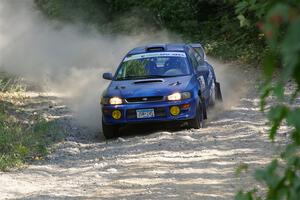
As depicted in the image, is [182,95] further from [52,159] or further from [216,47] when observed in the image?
[216,47]

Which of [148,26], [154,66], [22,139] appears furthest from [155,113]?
[148,26]

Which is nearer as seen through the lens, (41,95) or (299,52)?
(299,52)

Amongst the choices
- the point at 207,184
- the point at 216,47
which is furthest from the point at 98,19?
the point at 207,184

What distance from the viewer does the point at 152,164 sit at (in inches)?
335

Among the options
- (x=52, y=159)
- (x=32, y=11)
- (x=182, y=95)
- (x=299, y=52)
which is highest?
(x=32, y=11)

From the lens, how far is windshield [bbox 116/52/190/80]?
1213 cm

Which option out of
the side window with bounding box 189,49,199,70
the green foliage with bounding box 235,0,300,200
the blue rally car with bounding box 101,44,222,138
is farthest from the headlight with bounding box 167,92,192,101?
the green foliage with bounding box 235,0,300,200

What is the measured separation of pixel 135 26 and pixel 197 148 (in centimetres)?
1712

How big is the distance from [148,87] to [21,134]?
245 cm

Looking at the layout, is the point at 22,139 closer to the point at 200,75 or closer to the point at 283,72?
the point at 200,75

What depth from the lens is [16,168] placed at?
928cm

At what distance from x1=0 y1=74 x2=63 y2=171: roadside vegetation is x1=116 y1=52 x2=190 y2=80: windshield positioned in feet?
5.88

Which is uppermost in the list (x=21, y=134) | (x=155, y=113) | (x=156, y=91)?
(x=156, y=91)

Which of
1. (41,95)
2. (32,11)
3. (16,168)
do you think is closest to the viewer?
(16,168)
